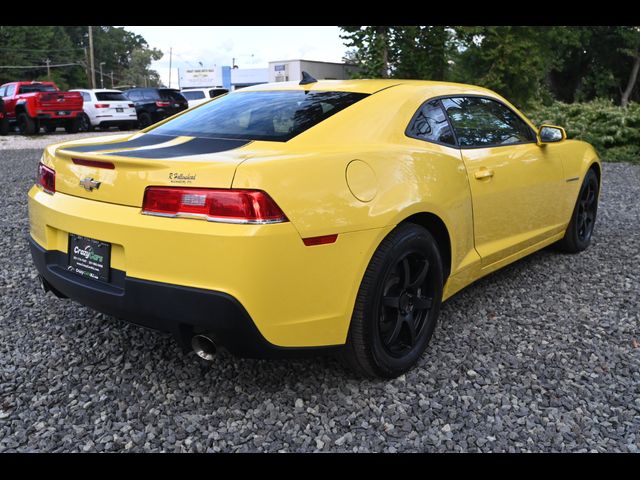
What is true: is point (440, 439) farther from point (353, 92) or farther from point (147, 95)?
point (147, 95)

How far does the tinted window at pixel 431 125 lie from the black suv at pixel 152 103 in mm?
19717

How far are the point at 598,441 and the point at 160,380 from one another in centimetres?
193

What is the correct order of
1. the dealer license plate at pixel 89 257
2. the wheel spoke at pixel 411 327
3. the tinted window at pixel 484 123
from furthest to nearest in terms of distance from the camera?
the tinted window at pixel 484 123
the wheel spoke at pixel 411 327
the dealer license plate at pixel 89 257

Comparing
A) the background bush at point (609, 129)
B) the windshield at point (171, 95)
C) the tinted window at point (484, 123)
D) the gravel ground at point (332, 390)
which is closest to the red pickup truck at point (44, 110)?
the windshield at point (171, 95)

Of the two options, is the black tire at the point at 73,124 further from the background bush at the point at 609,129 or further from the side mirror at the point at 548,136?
the side mirror at the point at 548,136

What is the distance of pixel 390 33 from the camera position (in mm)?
20391

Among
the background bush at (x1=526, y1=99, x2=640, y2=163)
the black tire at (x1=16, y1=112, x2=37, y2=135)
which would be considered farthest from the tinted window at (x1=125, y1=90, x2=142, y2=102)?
the background bush at (x1=526, y1=99, x2=640, y2=163)

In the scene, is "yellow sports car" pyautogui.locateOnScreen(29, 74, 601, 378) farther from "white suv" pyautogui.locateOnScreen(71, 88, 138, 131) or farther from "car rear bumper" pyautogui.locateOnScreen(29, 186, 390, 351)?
"white suv" pyautogui.locateOnScreen(71, 88, 138, 131)

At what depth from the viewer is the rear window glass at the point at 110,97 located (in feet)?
65.2

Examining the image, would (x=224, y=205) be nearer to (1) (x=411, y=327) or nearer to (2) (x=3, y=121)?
(1) (x=411, y=327)

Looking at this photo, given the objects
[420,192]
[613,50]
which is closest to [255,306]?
[420,192]

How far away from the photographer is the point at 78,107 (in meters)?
18.1

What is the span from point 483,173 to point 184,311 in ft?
6.42

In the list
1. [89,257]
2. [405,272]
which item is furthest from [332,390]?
[89,257]
